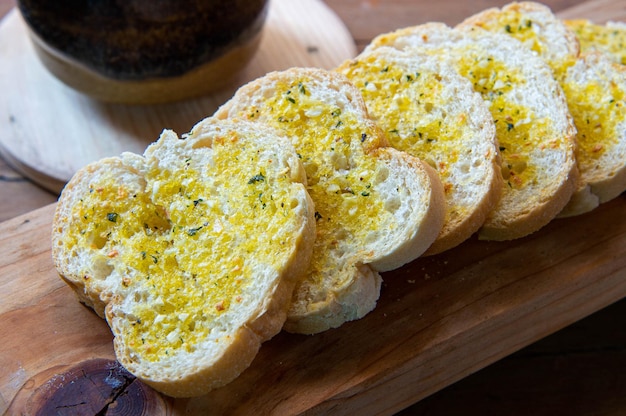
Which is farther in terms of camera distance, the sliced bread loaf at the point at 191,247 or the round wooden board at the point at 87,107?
the round wooden board at the point at 87,107

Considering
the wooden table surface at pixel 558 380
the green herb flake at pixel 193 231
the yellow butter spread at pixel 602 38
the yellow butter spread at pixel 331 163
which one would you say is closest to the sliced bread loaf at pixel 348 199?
the yellow butter spread at pixel 331 163

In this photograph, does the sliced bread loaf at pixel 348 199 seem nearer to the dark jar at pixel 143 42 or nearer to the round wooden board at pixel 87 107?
the dark jar at pixel 143 42

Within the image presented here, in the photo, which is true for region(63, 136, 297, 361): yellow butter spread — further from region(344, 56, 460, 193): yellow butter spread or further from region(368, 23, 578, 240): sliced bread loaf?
region(368, 23, 578, 240): sliced bread loaf

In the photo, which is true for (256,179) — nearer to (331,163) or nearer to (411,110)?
(331,163)

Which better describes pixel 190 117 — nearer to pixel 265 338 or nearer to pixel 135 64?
pixel 135 64

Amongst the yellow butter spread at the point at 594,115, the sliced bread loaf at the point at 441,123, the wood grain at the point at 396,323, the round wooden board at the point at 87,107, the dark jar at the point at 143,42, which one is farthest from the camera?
the round wooden board at the point at 87,107

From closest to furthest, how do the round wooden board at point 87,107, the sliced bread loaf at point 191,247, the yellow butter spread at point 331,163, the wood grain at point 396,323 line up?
the sliced bread loaf at point 191,247 < the wood grain at point 396,323 < the yellow butter spread at point 331,163 < the round wooden board at point 87,107

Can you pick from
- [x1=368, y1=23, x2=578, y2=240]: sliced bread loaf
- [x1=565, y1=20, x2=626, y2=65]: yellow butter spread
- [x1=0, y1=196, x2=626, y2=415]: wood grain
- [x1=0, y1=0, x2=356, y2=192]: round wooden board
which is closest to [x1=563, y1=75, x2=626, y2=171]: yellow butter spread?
[x1=368, y1=23, x2=578, y2=240]: sliced bread loaf
